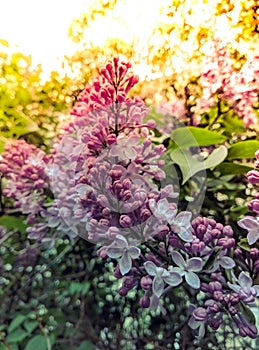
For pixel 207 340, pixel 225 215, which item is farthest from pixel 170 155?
pixel 207 340

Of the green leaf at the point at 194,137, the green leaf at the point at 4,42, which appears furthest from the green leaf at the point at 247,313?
the green leaf at the point at 4,42

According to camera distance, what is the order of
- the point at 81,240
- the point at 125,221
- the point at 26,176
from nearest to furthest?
the point at 125,221 → the point at 26,176 → the point at 81,240

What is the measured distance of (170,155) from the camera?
2.27ft

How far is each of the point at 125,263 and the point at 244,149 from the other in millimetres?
244

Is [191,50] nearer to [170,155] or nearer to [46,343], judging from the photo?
[170,155]

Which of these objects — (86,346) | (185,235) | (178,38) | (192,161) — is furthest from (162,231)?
(178,38)

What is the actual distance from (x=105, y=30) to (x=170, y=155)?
10.6 inches

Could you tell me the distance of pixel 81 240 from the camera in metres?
0.76

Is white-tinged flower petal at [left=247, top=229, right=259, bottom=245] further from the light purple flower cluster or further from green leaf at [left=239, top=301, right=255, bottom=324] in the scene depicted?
the light purple flower cluster

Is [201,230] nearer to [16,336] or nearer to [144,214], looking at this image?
[144,214]

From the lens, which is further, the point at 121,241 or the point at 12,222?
the point at 12,222

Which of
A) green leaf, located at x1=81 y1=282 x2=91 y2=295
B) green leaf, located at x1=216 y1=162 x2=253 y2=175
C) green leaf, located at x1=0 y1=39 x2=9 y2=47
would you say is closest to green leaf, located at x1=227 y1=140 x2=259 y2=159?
green leaf, located at x1=216 y1=162 x2=253 y2=175

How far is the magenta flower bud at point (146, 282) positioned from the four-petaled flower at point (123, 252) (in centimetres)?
2

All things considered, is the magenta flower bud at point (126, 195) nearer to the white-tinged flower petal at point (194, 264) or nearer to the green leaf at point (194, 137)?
the white-tinged flower petal at point (194, 264)
